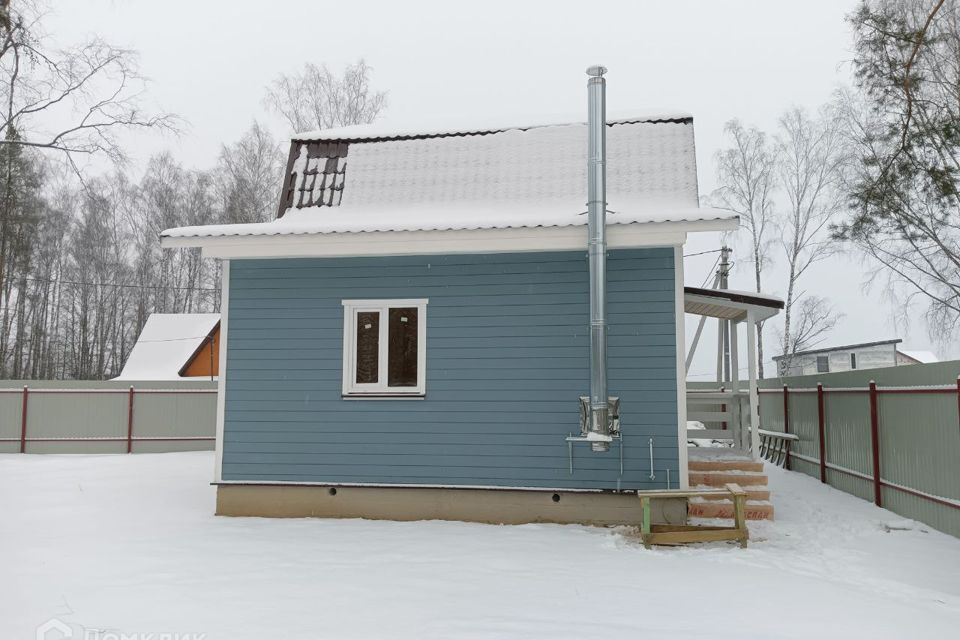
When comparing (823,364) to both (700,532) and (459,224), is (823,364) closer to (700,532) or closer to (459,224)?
(700,532)

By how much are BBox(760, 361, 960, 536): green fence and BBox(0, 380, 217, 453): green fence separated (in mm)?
13267

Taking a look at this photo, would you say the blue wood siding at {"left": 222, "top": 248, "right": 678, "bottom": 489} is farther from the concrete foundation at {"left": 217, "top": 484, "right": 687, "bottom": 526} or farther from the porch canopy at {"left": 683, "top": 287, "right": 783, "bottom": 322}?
the porch canopy at {"left": 683, "top": 287, "right": 783, "bottom": 322}

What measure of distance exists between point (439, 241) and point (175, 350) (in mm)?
20190

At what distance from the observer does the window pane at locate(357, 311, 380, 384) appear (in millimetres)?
8828

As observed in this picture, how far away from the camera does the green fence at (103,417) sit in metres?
17.1

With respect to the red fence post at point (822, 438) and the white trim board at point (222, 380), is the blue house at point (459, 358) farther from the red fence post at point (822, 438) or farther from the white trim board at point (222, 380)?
the red fence post at point (822, 438)

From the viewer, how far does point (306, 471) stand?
8.84 metres

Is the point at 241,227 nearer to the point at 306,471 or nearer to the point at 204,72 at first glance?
the point at 306,471

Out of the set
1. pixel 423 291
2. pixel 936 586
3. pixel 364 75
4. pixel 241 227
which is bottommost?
pixel 936 586

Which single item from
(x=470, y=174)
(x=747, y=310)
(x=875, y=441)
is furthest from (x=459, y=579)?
(x=875, y=441)

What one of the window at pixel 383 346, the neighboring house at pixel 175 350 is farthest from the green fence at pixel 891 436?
the neighboring house at pixel 175 350

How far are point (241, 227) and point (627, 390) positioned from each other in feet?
15.8

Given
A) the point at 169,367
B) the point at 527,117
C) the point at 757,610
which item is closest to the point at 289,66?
the point at 169,367

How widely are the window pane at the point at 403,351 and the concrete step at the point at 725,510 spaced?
11.6 ft
